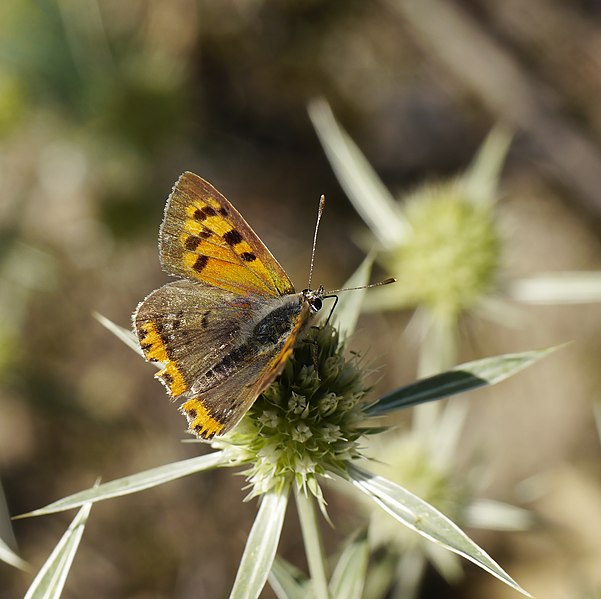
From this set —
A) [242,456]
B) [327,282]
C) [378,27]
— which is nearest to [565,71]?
[378,27]

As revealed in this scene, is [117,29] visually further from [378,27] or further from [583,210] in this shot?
[583,210]

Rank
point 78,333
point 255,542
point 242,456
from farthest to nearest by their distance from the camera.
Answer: point 78,333, point 242,456, point 255,542

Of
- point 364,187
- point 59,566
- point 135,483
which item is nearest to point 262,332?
point 135,483

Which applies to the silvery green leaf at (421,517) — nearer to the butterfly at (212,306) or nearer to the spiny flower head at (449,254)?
the butterfly at (212,306)

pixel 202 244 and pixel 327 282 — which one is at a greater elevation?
pixel 202 244

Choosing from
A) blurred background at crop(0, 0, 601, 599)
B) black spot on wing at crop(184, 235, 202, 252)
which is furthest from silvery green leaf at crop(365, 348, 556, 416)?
blurred background at crop(0, 0, 601, 599)
